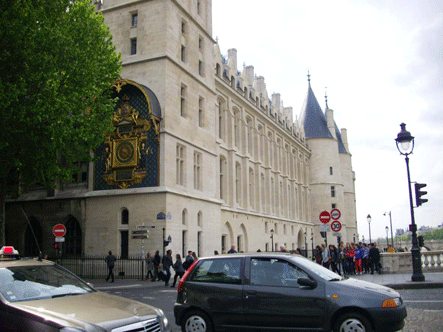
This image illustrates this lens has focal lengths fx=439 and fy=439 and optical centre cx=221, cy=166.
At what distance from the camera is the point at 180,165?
27.3 metres

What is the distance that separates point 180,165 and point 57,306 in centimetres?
2224

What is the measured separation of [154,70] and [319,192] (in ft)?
154

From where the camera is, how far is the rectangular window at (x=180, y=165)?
26953 mm

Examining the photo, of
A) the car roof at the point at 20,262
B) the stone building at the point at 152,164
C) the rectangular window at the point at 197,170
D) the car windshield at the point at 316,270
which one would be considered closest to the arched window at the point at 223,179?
the stone building at the point at 152,164

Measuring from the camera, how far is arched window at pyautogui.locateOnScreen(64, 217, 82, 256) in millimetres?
26656

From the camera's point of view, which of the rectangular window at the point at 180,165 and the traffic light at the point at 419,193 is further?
the rectangular window at the point at 180,165

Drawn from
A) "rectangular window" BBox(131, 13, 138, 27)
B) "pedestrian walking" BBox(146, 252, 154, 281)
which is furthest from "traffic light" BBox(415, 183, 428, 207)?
"rectangular window" BBox(131, 13, 138, 27)

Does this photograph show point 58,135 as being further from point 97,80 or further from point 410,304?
point 410,304

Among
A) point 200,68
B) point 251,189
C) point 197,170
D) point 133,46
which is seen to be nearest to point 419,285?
point 197,170

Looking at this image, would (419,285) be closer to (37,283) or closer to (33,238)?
(37,283)

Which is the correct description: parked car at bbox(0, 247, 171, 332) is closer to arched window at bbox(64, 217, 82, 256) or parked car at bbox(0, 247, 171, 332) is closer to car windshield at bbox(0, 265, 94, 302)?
car windshield at bbox(0, 265, 94, 302)

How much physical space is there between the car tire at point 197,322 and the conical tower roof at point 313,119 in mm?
64713

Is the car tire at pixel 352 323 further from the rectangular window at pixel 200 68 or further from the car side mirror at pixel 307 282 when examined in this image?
the rectangular window at pixel 200 68

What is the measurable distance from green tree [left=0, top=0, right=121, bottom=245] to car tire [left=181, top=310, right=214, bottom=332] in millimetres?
12049
